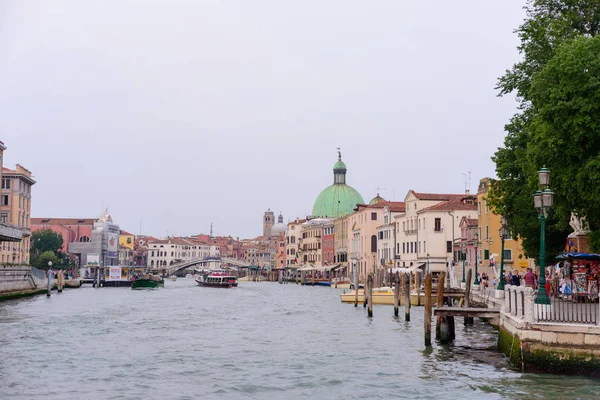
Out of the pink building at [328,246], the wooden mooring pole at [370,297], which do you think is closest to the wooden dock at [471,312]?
the wooden mooring pole at [370,297]

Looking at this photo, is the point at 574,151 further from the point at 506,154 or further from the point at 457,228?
the point at 457,228

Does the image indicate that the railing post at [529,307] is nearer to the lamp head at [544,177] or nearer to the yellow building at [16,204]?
the lamp head at [544,177]

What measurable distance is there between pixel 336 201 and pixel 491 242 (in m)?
71.5

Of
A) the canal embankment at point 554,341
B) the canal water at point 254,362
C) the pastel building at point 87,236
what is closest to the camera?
the canal embankment at point 554,341

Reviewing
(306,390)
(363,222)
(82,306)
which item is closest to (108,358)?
(306,390)

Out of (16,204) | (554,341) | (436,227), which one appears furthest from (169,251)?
(554,341)

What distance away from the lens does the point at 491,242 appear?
50.1 m

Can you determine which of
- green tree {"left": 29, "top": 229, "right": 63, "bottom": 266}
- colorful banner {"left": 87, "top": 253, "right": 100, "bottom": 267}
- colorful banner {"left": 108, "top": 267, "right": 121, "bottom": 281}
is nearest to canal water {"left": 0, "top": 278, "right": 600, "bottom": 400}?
colorful banner {"left": 108, "top": 267, "right": 121, "bottom": 281}

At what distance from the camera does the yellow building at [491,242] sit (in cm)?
4650

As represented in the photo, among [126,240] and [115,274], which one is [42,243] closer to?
[115,274]

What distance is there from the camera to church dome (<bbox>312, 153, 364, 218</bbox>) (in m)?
121

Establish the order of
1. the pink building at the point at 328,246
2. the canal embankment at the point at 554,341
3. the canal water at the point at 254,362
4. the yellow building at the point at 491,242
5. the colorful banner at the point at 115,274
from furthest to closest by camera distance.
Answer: the pink building at the point at 328,246 → the colorful banner at the point at 115,274 → the yellow building at the point at 491,242 → the canal water at the point at 254,362 → the canal embankment at the point at 554,341

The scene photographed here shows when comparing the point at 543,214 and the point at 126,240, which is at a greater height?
the point at 126,240

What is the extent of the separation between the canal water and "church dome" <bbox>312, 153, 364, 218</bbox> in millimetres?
87031
